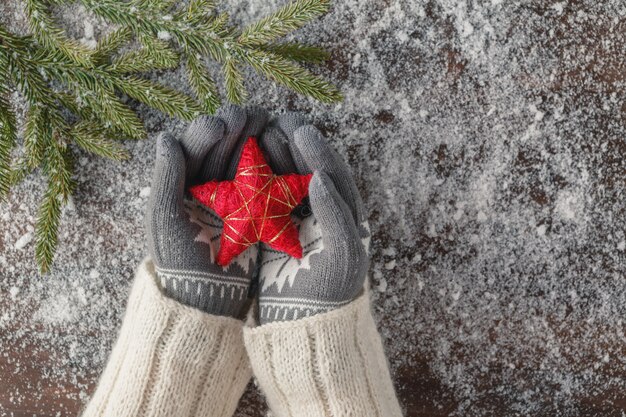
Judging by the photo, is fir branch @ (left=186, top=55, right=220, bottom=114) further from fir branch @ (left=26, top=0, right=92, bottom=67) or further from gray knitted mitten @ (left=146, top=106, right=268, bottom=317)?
fir branch @ (left=26, top=0, right=92, bottom=67)

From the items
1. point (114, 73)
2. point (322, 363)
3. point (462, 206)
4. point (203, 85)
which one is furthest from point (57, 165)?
point (462, 206)

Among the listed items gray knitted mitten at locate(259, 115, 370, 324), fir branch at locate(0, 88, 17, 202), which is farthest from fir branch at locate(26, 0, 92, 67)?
gray knitted mitten at locate(259, 115, 370, 324)

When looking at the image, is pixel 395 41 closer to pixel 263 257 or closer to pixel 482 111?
pixel 482 111

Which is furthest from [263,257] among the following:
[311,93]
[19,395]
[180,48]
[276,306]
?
[19,395]

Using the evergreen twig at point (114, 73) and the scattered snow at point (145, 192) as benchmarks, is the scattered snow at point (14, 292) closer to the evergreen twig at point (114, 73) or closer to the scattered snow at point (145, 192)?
the evergreen twig at point (114, 73)

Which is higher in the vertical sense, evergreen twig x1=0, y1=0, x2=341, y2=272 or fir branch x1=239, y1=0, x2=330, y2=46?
fir branch x1=239, y1=0, x2=330, y2=46

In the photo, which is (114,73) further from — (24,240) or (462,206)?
(462,206)
